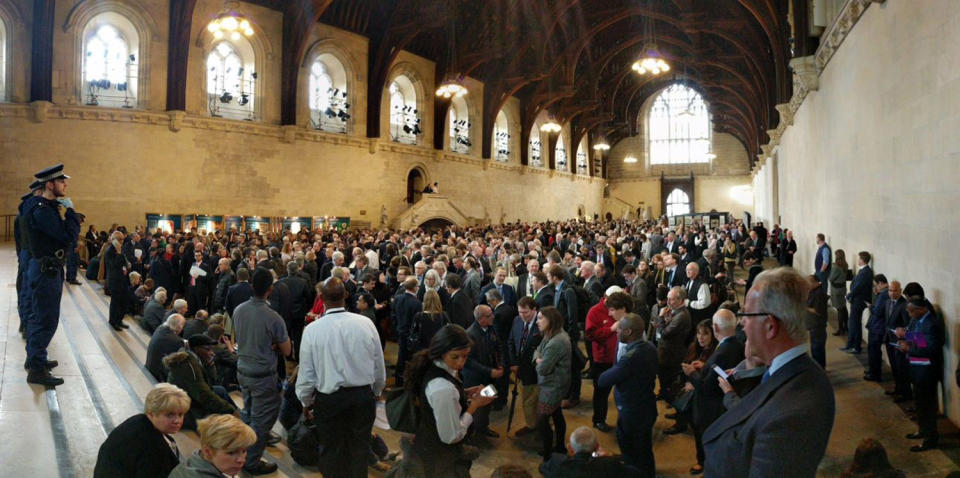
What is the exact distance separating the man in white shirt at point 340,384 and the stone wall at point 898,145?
508cm

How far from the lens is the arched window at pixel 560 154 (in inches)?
1539

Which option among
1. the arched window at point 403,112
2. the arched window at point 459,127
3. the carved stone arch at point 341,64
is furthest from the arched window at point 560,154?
the carved stone arch at point 341,64

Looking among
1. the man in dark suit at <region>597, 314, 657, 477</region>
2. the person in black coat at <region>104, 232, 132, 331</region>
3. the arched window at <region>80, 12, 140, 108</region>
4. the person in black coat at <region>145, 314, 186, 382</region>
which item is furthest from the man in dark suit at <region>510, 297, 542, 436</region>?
the arched window at <region>80, 12, 140, 108</region>

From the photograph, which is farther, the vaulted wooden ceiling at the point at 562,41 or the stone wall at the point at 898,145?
the vaulted wooden ceiling at the point at 562,41

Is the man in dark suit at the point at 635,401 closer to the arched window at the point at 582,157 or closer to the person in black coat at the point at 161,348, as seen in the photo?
the person in black coat at the point at 161,348

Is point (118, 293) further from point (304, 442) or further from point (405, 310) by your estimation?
point (304, 442)

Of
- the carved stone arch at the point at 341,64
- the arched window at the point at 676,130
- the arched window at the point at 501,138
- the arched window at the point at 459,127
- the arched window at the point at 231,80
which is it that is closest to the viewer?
the arched window at the point at 231,80

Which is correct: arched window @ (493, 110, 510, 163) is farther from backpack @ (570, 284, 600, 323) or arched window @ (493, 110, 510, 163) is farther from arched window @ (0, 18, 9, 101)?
backpack @ (570, 284, 600, 323)

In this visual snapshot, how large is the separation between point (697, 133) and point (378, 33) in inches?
1170

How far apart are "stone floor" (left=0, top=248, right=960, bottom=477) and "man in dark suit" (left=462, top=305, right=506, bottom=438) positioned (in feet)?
0.82

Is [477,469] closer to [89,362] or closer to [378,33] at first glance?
[89,362]

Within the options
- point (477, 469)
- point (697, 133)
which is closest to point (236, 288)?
point (477, 469)

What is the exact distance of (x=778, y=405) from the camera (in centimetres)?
151

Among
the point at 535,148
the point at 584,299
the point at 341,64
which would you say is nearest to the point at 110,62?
the point at 341,64
